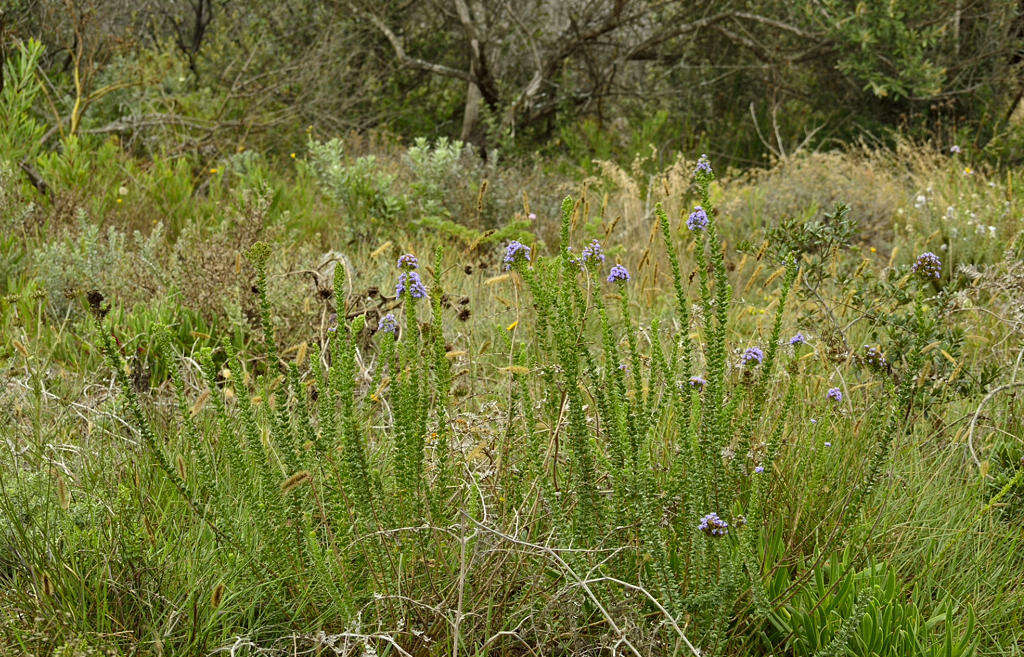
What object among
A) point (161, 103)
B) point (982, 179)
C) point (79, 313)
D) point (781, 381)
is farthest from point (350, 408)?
point (982, 179)

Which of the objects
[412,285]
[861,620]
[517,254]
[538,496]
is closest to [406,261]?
[412,285]

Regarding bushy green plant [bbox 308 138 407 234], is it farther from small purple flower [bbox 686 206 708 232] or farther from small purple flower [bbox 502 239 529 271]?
small purple flower [bbox 686 206 708 232]

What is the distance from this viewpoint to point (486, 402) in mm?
2934

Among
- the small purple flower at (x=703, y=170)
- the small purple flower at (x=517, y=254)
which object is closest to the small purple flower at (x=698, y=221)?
the small purple flower at (x=703, y=170)

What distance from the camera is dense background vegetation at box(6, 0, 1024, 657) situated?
1755mm

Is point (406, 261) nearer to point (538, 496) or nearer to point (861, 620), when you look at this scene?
point (538, 496)

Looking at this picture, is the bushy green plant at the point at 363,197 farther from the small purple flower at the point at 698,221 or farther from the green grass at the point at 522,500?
the small purple flower at the point at 698,221

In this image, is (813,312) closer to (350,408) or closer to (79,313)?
(350,408)

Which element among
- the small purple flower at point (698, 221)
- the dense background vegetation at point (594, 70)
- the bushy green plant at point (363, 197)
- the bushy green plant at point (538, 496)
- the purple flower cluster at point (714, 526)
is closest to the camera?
the purple flower cluster at point (714, 526)

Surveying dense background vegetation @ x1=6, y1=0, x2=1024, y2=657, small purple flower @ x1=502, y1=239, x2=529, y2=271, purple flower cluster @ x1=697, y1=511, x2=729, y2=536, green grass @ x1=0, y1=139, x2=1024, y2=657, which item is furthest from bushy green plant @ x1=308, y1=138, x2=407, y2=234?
purple flower cluster @ x1=697, y1=511, x2=729, y2=536

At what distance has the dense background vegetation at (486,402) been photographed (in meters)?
1.75

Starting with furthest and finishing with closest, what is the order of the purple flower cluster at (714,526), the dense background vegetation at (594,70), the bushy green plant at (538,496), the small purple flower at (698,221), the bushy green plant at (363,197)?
the dense background vegetation at (594,70)
the bushy green plant at (363,197)
the small purple flower at (698,221)
the bushy green plant at (538,496)
the purple flower cluster at (714,526)

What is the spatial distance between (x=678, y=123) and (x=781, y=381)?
7176 mm

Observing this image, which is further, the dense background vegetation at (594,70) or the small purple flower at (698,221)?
the dense background vegetation at (594,70)
